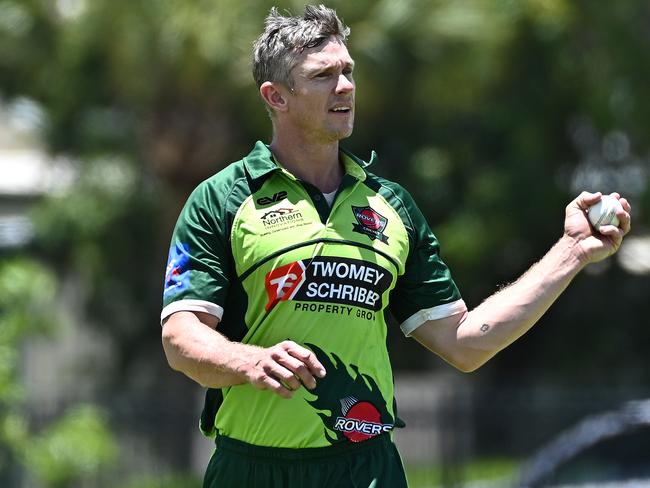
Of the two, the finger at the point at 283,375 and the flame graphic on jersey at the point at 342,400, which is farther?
the flame graphic on jersey at the point at 342,400

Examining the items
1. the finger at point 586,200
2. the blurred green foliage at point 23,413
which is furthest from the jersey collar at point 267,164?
the blurred green foliage at point 23,413

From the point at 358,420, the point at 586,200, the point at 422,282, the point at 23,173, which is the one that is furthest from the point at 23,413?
the point at 23,173

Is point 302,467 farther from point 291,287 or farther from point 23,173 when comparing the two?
point 23,173

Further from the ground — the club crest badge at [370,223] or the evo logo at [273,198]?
the evo logo at [273,198]

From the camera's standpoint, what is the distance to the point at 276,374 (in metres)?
3.60

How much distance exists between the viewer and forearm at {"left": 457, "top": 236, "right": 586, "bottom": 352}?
4.13 meters

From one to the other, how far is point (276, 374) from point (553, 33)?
13.3 meters

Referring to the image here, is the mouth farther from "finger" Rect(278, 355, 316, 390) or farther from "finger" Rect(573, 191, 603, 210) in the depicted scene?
"finger" Rect(278, 355, 316, 390)

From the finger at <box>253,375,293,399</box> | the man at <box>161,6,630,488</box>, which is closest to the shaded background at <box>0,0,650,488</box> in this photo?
the man at <box>161,6,630,488</box>

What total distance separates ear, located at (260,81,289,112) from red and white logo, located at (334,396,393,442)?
3.08 ft

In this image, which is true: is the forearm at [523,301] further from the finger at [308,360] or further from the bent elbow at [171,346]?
the bent elbow at [171,346]

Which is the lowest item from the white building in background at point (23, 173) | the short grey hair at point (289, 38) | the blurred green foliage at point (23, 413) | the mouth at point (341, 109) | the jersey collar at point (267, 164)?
the blurred green foliage at point (23, 413)

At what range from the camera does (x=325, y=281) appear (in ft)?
13.3

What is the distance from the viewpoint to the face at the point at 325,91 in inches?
163
